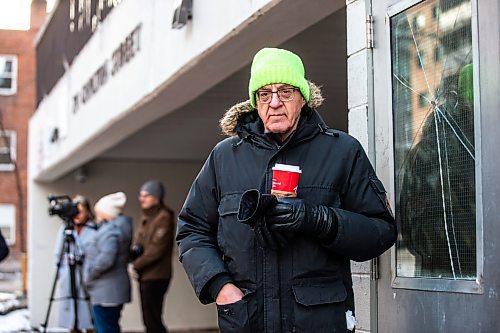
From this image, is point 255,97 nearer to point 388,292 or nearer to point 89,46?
point 388,292

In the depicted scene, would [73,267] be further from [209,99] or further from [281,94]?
[281,94]

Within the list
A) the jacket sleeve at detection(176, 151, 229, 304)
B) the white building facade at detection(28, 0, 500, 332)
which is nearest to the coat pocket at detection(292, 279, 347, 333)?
the jacket sleeve at detection(176, 151, 229, 304)

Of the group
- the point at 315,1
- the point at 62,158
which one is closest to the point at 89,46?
the point at 62,158

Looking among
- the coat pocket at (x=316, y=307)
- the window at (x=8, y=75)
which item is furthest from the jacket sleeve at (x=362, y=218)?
the window at (x=8, y=75)

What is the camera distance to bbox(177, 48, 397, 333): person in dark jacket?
2.68 metres

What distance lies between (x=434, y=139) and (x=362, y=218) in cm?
58

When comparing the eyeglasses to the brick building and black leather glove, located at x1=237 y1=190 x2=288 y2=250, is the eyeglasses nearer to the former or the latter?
black leather glove, located at x1=237 y1=190 x2=288 y2=250

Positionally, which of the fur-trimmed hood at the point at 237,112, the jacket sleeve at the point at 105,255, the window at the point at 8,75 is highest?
the window at the point at 8,75

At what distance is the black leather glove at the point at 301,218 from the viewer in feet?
8.50

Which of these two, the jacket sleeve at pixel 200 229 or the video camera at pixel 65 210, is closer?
the jacket sleeve at pixel 200 229

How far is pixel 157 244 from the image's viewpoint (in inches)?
337

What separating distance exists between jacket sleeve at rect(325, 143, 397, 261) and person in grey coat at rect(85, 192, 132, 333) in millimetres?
5437

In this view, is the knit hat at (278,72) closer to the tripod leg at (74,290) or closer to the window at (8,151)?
the tripod leg at (74,290)

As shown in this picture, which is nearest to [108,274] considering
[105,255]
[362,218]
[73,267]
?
[105,255]
